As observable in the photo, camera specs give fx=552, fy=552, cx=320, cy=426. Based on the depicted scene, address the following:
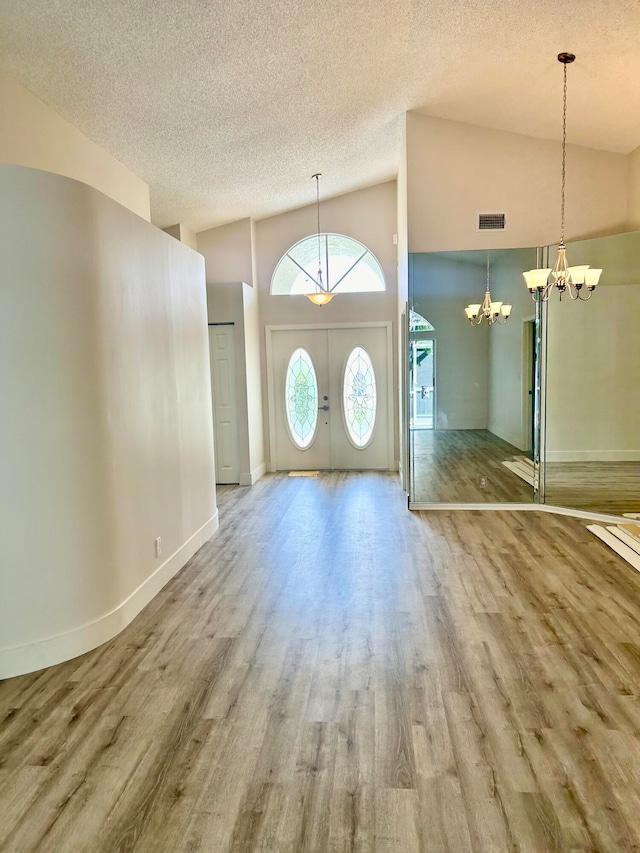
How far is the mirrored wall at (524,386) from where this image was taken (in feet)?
17.4

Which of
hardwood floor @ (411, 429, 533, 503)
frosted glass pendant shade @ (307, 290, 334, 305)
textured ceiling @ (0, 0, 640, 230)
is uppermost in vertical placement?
textured ceiling @ (0, 0, 640, 230)

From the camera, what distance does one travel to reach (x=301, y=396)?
8055 millimetres

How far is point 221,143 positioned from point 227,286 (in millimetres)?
2352

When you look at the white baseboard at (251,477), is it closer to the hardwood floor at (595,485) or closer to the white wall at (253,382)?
the white wall at (253,382)

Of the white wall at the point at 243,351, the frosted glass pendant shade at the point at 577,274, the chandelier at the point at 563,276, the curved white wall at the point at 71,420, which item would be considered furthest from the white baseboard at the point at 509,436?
the curved white wall at the point at 71,420

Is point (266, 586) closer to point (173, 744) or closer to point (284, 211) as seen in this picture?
point (173, 744)

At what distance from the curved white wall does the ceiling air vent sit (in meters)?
3.49

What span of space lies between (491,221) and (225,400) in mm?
3881

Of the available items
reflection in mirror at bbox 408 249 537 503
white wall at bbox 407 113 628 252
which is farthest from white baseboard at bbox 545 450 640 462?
white wall at bbox 407 113 628 252

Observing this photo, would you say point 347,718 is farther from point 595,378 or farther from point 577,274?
point 595,378

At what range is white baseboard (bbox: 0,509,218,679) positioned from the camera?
9.21 ft

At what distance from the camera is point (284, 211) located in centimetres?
777

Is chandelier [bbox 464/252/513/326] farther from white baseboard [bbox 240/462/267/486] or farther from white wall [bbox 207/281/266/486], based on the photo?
white baseboard [bbox 240/462/267/486]

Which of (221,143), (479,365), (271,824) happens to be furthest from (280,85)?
(271,824)
